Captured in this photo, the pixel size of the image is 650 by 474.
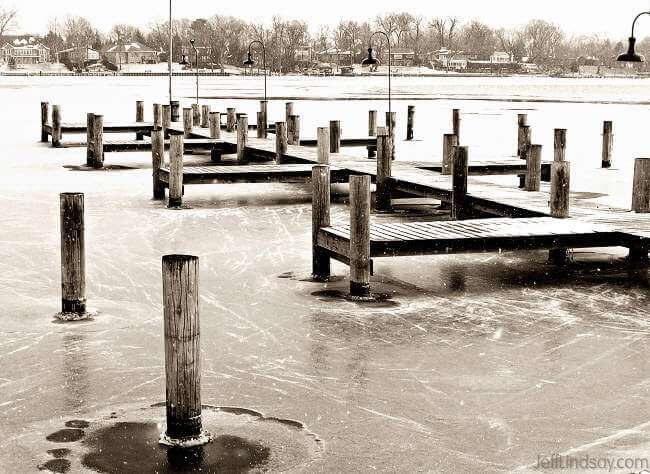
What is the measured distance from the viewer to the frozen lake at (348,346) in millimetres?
7320

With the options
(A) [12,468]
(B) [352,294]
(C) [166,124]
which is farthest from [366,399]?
(C) [166,124]

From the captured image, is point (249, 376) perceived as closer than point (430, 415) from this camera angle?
No

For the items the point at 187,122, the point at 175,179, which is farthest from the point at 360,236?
the point at 187,122

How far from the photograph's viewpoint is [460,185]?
630 inches

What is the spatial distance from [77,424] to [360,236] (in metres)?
4.33

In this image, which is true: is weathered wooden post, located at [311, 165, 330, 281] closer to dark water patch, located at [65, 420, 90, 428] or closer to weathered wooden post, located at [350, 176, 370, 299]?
weathered wooden post, located at [350, 176, 370, 299]

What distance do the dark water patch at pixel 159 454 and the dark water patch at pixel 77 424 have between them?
20 cm

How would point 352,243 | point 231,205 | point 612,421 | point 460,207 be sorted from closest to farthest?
point 612,421
point 352,243
point 460,207
point 231,205

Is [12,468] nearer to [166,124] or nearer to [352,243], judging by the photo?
[352,243]

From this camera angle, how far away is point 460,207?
16.1 meters

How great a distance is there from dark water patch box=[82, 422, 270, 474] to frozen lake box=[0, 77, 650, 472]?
216mm

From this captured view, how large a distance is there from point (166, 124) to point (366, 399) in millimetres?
25842

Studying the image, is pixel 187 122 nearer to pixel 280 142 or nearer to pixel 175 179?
pixel 280 142

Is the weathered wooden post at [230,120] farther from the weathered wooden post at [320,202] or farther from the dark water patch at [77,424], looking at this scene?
the dark water patch at [77,424]
